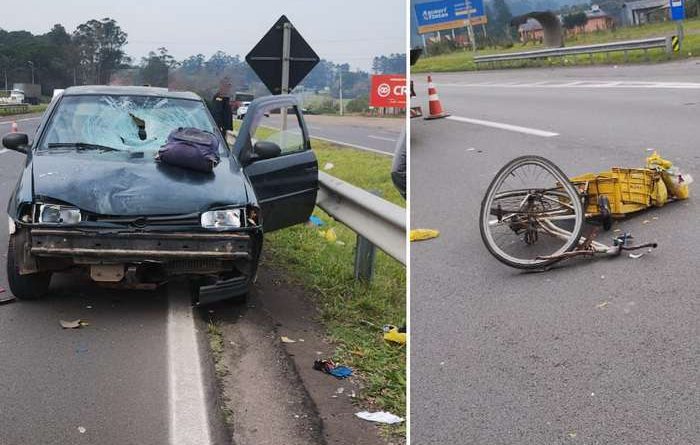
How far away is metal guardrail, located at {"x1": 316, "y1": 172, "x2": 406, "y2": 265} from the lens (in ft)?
9.68

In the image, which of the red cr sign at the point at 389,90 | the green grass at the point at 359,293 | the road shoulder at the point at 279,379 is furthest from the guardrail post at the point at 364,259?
the red cr sign at the point at 389,90

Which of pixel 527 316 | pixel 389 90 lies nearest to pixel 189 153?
pixel 389 90

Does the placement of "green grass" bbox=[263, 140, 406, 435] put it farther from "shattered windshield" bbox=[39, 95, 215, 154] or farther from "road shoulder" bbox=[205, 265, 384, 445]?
"shattered windshield" bbox=[39, 95, 215, 154]

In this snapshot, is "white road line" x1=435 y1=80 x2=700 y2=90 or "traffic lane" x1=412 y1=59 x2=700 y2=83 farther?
"white road line" x1=435 y1=80 x2=700 y2=90

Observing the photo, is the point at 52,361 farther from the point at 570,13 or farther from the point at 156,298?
the point at 570,13

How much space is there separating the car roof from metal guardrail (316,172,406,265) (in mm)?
1078

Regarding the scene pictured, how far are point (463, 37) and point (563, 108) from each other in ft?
2.33

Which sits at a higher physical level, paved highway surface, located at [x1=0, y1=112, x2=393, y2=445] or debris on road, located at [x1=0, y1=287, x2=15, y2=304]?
debris on road, located at [x1=0, y1=287, x2=15, y2=304]

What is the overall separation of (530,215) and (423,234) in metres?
0.35

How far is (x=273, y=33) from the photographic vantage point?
7.05 meters

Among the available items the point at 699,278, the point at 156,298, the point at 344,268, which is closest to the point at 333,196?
the point at 344,268

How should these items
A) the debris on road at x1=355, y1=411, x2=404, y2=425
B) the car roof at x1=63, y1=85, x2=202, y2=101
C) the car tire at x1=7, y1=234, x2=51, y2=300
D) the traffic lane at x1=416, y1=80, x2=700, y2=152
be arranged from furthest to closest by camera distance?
the car roof at x1=63, y1=85, x2=202, y2=101, the car tire at x1=7, y1=234, x2=51, y2=300, the debris on road at x1=355, y1=411, x2=404, y2=425, the traffic lane at x1=416, y1=80, x2=700, y2=152

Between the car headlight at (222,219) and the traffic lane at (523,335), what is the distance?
93.5 inches

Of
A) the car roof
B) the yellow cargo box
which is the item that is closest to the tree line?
the car roof
